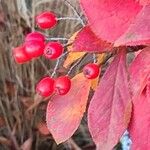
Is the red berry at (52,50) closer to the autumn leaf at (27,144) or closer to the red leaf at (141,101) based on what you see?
the red leaf at (141,101)

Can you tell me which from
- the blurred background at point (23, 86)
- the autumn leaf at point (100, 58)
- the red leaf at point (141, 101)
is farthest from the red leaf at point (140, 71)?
the blurred background at point (23, 86)

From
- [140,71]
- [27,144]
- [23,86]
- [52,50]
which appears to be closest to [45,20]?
[52,50]

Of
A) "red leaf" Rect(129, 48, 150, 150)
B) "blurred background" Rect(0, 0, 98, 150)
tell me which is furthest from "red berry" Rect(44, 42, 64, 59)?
"blurred background" Rect(0, 0, 98, 150)

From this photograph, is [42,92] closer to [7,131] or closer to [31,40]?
[31,40]

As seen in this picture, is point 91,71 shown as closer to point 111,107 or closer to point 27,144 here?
point 111,107

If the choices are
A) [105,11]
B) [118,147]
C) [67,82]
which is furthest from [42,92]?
[118,147]
